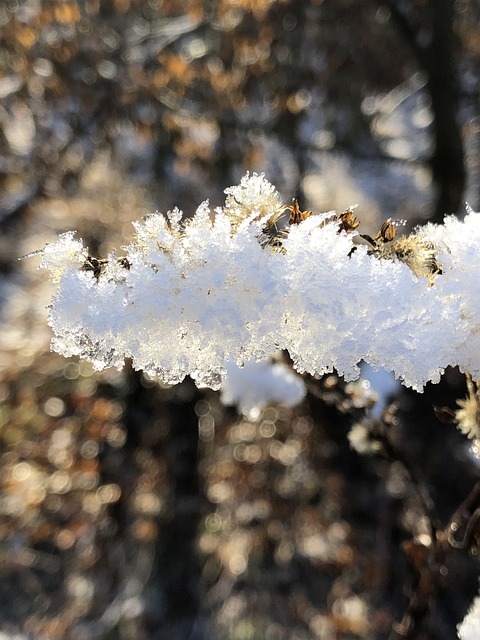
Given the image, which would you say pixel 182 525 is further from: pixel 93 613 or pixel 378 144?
pixel 378 144

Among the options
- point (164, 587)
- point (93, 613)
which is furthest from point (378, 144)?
point (93, 613)

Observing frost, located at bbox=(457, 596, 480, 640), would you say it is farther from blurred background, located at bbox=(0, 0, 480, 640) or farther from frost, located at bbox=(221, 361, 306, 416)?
blurred background, located at bbox=(0, 0, 480, 640)

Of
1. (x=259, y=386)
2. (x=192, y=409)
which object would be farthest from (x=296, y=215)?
(x=192, y=409)

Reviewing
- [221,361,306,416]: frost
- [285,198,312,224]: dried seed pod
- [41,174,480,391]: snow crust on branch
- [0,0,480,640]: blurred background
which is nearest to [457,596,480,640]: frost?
[41,174,480,391]: snow crust on branch

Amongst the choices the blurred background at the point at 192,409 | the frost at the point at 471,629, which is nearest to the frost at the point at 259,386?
the frost at the point at 471,629

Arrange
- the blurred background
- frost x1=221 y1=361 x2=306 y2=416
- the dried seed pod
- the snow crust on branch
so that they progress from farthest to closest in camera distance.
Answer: the blurred background, frost x1=221 y1=361 x2=306 y2=416, the dried seed pod, the snow crust on branch

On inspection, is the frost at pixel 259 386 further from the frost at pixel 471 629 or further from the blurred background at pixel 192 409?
the blurred background at pixel 192 409

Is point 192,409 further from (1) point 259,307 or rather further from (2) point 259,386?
(1) point 259,307
